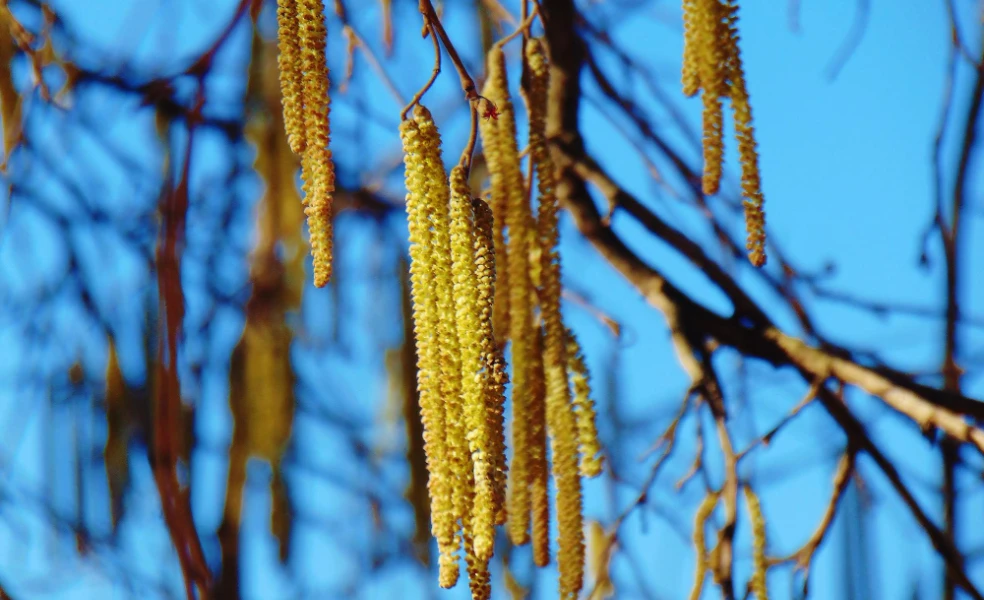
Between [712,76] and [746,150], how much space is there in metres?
0.05

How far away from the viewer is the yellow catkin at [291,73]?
598 millimetres

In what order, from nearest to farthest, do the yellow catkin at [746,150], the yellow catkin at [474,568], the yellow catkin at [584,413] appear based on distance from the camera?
1. the yellow catkin at [474,568]
2. the yellow catkin at [746,150]
3. the yellow catkin at [584,413]

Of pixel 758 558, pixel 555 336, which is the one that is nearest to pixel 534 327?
pixel 555 336

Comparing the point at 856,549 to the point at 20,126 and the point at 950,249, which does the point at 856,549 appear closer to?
the point at 950,249

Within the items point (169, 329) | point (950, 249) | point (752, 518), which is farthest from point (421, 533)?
point (950, 249)

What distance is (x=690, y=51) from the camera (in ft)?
2.57

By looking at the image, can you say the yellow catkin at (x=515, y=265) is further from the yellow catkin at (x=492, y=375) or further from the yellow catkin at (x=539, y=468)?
the yellow catkin at (x=492, y=375)

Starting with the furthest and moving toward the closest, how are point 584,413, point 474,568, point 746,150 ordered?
point 584,413 → point 746,150 → point 474,568

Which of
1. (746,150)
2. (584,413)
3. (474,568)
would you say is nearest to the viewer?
(474,568)

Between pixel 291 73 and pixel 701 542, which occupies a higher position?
pixel 291 73

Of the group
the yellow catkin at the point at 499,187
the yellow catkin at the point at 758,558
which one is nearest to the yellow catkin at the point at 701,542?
the yellow catkin at the point at 758,558

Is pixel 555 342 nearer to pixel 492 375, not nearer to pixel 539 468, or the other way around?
pixel 539 468

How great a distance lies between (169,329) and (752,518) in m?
0.52

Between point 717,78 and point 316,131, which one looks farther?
point 717,78
